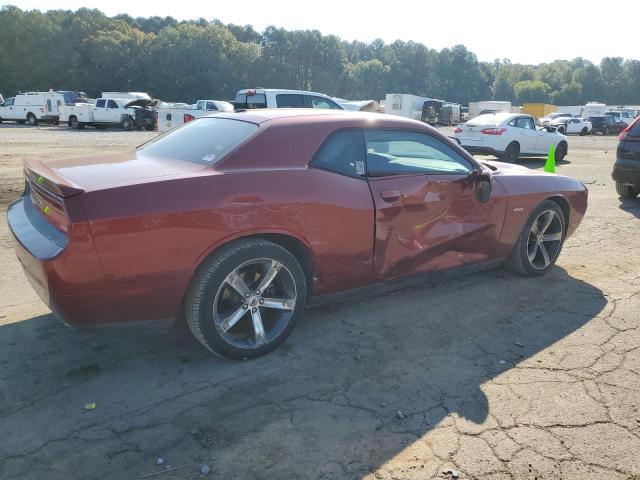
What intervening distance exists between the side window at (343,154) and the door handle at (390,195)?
21cm

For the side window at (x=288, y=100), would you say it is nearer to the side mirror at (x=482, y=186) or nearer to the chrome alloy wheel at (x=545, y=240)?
the chrome alloy wheel at (x=545, y=240)

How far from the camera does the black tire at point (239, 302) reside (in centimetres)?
300

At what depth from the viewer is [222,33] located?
297ft

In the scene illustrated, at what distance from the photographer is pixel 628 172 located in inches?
332

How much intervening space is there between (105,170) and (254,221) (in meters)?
0.99

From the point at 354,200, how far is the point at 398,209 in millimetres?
395

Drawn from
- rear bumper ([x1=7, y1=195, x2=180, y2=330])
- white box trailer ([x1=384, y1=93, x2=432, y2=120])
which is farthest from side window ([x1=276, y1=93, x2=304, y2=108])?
white box trailer ([x1=384, y1=93, x2=432, y2=120])

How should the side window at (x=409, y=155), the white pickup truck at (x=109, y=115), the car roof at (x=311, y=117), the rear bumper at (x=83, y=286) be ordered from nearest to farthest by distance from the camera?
the rear bumper at (x=83, y=286) → the car roof at (x=311, y=117) → the side window at (x=409, y=155) → the white pickup truck at (x=109, y=115)

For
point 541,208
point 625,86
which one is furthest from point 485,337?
point 625,86

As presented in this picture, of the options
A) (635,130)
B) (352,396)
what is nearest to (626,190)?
(635,130)

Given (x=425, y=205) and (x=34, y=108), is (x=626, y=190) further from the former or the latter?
(x=34, y=108)

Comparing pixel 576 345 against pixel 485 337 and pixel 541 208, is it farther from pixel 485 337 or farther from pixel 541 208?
pixel 541 208

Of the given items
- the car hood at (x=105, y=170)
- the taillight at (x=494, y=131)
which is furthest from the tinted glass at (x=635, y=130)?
the car hood at (x=105, y=170)

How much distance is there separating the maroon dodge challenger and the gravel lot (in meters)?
0.33
